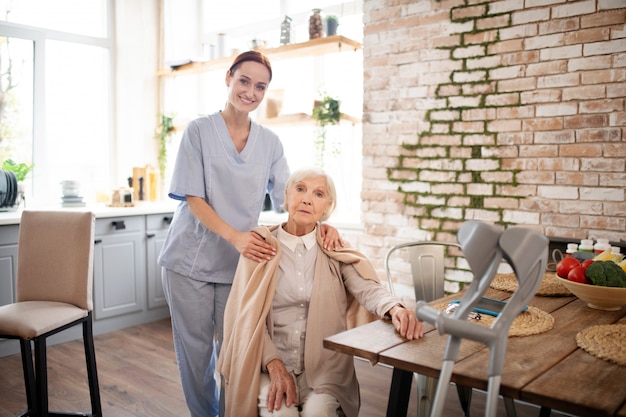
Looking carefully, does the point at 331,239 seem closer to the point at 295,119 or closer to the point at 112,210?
the point at 295,119

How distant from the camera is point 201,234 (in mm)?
2219

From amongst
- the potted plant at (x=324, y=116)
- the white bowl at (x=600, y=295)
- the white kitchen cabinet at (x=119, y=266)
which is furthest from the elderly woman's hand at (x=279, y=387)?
the white kitchen cabinet at (x=119, y=266)

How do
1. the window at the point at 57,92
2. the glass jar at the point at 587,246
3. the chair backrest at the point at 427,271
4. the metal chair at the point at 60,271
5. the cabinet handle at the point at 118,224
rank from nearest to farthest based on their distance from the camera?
the glass jar at the point at 587,246 < the metal chair at the point at 60,271 < the chair backrest at the point at 427,271 < the cabinet handle at the point at 118,224 < the window at the point at 57,92

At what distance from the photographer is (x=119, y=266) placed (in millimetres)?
3861

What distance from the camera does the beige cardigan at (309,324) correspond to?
1703mm

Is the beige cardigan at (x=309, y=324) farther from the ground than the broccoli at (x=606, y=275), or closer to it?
closer to it

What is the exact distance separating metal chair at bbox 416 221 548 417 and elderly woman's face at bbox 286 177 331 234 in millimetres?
992

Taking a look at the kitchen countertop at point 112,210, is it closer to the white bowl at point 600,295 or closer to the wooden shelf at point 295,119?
the wooden shelf at point 295,119

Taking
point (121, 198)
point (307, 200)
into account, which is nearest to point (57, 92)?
point (121, 198)

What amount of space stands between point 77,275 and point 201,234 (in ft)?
2.14

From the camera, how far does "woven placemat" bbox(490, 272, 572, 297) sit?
1.91 meters

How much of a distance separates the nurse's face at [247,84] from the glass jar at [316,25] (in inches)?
69.9

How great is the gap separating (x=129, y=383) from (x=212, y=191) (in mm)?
1384

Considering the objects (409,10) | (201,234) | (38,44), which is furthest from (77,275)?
(38,44)
